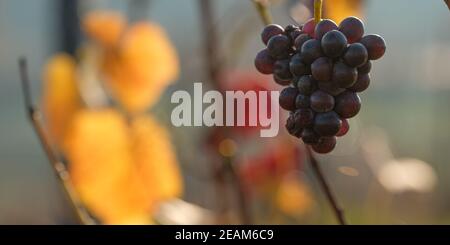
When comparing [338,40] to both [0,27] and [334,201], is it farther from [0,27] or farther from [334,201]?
[0,27]

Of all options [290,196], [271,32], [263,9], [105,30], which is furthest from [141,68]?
[271,32]

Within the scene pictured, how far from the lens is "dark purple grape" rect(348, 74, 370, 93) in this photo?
491 mm

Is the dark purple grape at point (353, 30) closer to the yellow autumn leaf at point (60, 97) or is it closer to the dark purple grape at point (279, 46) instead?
the dark purple grape at point (279, 46)

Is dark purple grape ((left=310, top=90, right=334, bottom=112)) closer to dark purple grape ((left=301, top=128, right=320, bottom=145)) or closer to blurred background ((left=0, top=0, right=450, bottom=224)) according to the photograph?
dark purple grape ((left=301, top=128, right=320, bottom=145))

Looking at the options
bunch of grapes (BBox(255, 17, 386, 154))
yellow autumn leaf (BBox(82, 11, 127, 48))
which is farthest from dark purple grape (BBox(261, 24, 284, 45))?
yellow autumn leaf (BBox(82, 11, 127, 48))

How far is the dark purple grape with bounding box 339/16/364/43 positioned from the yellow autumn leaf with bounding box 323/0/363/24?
1.03 feet

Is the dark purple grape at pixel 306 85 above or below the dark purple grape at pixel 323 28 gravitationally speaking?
below

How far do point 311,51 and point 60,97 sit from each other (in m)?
0.66

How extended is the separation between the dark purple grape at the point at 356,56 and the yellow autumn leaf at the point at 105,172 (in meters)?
0.54

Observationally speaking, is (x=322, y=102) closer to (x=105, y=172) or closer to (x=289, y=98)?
(x=289, y=98)

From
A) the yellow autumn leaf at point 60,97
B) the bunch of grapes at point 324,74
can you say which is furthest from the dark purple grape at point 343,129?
the yellow autumn leaf at point 60,97

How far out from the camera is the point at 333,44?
477mm

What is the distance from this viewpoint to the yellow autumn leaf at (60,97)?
106cm
